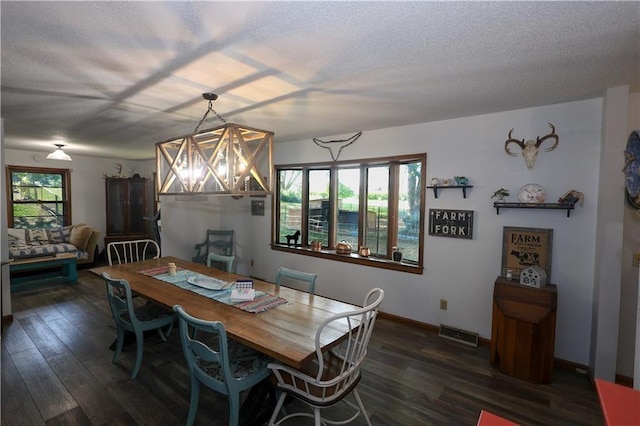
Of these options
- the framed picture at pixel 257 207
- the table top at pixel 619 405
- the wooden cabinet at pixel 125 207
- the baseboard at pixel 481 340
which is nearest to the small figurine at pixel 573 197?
the baseboard at pixel 481 340

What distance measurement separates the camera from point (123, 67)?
1991 millimetres

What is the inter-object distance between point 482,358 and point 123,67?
385 centimetres

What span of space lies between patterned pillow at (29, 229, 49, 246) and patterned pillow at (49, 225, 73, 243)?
0.08 meters

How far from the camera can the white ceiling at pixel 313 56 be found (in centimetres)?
138

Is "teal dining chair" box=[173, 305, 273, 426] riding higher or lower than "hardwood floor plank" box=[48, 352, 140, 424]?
higher

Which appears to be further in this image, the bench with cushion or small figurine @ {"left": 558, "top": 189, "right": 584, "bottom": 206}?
the bench with cushion

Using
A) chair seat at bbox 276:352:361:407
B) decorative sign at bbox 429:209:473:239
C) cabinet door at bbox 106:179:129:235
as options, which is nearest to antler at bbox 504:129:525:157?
decorative sign at bbox 429:209:473:239

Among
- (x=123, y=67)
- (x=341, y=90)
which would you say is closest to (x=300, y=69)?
(x=341, y=90)

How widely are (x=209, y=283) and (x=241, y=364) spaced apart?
0.99 m

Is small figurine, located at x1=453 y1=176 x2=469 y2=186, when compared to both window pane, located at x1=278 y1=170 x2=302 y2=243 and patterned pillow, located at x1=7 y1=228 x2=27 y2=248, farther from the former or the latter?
patterned pillow, located at x1=7 y1=228 x2=27 y2=248

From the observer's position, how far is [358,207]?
4.03m

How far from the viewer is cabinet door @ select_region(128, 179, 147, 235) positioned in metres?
6.93

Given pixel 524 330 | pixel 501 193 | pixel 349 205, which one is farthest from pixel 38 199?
pixel 524 330

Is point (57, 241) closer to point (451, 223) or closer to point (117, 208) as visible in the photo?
Answer: point (117, 208)
